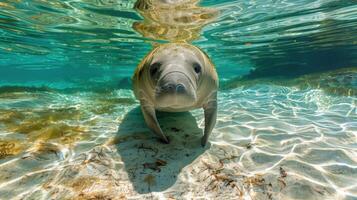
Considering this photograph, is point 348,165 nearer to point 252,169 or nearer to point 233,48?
point 252,169

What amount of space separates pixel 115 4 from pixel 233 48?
12.5 metres

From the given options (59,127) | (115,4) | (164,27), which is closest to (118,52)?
(164,27)

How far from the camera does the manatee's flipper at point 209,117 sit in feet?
13.6

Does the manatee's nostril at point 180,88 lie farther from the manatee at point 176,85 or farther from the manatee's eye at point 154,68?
the manatee's eye at point 154,68

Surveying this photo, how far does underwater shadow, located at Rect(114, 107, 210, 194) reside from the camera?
3168mm

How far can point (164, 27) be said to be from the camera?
1336cm

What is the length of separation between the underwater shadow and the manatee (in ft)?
0.75

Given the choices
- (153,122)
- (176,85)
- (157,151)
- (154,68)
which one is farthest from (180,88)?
(153,122)

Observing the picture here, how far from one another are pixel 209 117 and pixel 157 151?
3.29ft

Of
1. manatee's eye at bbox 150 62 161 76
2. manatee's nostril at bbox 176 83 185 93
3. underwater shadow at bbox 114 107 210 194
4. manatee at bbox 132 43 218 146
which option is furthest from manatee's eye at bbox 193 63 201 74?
underwater shadow at bbox 114 107 210 194

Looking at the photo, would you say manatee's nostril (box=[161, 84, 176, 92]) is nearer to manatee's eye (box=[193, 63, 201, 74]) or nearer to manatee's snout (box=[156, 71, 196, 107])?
manatee's snout (box=[156, 71, 196, 107])

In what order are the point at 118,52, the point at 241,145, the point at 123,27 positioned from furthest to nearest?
the point at 118,52 < the point at 123,27 < the point at 241,145

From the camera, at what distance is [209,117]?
431cm

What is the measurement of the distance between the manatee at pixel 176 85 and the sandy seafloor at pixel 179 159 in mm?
472
